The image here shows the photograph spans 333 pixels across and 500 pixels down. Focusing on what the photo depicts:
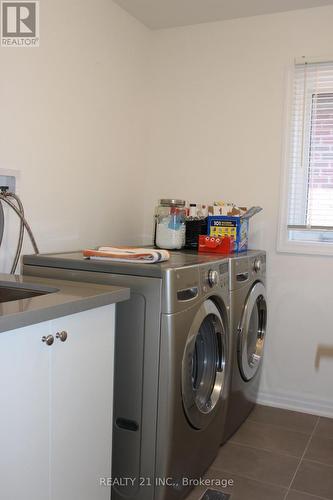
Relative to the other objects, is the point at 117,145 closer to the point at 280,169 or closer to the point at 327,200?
the point at 280,169

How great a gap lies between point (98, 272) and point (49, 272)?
221mm

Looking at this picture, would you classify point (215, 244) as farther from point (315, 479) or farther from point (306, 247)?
point (315, 479)

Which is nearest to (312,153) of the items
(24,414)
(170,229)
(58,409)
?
(170,229)

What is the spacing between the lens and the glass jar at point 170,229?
251 centimetres

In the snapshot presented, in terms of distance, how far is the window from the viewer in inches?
108

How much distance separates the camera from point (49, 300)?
52.6 inches

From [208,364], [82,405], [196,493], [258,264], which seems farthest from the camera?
[258,264]

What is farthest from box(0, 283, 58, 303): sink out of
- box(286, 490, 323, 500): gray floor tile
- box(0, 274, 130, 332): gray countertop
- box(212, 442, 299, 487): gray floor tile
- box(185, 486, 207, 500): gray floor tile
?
box(286, 490, 323, 500): gray floor tile

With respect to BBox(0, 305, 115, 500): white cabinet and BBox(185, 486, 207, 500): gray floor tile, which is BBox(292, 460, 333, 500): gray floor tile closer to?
BBox(185, 486, 207, 500): gray floor tile

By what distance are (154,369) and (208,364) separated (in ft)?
1.55

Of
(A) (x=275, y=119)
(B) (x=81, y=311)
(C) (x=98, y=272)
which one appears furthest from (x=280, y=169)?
(B) (x=81, y=311)

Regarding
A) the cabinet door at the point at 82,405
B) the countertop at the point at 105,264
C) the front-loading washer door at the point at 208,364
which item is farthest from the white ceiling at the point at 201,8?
the cabinet door at the point at 82,405

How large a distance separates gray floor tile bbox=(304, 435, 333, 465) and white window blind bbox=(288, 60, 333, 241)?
1094mm

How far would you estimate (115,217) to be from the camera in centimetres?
283
